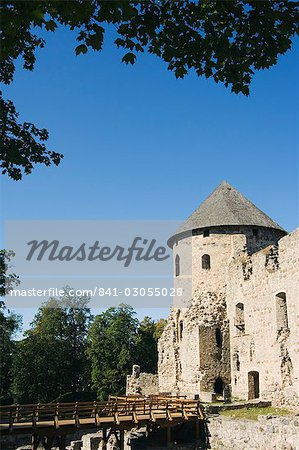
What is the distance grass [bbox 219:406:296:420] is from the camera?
1789 centimetres

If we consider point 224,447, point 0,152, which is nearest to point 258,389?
point 224,447

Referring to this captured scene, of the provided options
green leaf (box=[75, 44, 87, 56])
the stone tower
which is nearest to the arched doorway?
the stone tower

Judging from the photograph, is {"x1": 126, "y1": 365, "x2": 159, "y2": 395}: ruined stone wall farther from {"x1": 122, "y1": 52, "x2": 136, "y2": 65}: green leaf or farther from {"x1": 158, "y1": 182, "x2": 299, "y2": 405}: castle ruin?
{"x1": 122, "y1": 52, "x2": 136, "y2": 65}: green leaf

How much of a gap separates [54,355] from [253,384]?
73.2 ft

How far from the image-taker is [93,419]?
1728cm

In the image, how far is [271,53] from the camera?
6.65m

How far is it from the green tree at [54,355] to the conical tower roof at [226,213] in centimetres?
1788

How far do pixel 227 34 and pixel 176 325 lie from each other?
23815 millimetres

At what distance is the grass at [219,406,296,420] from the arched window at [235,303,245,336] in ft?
17.5

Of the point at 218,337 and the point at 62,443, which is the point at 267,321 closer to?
the point at 218,337

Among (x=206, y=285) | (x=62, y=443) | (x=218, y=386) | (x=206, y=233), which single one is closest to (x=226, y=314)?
(x=206, y=285)

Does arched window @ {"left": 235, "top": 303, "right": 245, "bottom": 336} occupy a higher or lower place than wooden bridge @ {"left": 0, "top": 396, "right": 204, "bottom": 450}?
higher

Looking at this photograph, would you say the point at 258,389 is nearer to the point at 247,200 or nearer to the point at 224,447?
the point at 224,447

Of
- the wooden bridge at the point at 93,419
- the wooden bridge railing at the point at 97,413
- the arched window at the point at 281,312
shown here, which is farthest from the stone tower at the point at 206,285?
the wooden bridge railing at the point at 97,413
